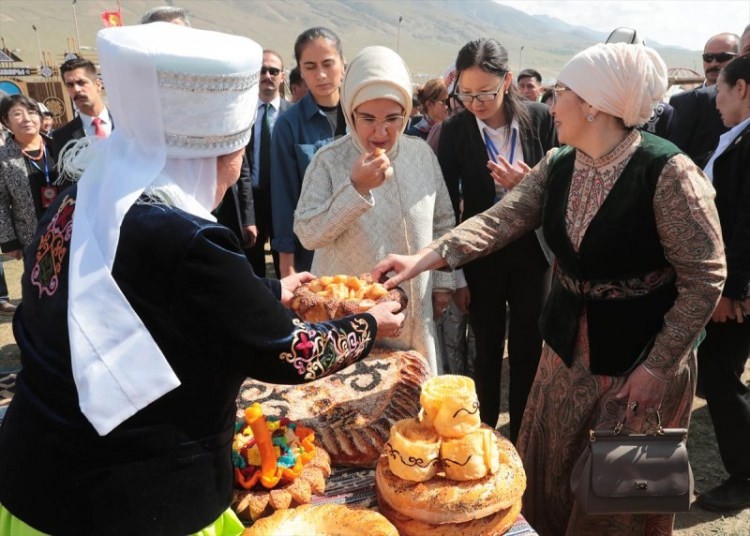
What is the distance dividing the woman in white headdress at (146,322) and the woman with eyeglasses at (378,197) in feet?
4.01

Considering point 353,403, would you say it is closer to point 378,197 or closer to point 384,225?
point 384,225

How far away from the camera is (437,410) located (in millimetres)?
1586

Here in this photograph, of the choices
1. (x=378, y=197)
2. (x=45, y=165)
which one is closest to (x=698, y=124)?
(x=378, y=197)

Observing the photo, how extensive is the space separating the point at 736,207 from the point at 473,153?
1.53 m

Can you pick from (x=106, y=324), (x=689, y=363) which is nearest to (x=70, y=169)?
(x=106, y=324)

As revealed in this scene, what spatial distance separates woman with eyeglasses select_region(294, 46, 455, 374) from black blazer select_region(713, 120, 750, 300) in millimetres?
1561

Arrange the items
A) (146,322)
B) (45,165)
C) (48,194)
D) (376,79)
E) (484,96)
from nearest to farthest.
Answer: (146,322)
(376,79)
(484,96)
(48,194)
(45,165)

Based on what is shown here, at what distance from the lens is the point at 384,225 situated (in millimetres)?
2680

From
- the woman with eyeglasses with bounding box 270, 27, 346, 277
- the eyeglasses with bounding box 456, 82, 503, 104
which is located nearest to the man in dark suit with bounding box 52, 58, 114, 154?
the woman with eyeglasses with bounding box 270, 27, 346, 277

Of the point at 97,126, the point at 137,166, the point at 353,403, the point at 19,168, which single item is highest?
the point at 137,166

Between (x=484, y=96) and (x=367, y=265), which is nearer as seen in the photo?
(x=367, y=265)

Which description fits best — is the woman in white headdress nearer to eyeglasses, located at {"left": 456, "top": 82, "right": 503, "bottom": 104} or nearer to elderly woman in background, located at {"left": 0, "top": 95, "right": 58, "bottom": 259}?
eyeglasses, located at {"left": 456, "top": 82, "right": 503, "bottom": 104}

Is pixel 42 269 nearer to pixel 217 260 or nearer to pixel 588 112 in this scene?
pixel 217 260

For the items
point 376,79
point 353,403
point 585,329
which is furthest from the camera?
point 376,79
